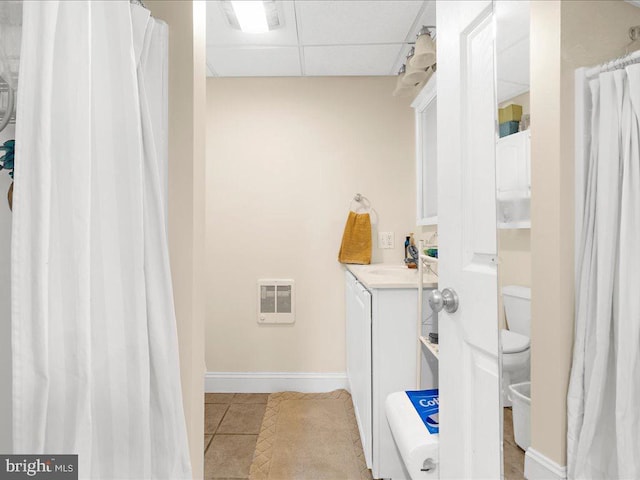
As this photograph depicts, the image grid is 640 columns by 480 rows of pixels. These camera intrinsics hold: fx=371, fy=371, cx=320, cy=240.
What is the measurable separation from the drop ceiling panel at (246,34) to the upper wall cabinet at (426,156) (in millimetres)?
931

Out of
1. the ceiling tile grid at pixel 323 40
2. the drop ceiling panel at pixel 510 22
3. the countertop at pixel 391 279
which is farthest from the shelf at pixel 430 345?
the ceiling tile grid at pixel 323 40

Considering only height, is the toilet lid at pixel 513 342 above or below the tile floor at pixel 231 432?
above

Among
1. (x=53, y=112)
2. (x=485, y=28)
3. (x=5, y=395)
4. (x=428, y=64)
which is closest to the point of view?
(x=53, y=112)

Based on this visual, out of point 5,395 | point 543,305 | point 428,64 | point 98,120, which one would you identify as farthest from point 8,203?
point 428,64

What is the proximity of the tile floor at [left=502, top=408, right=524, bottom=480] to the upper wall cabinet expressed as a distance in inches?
70.6

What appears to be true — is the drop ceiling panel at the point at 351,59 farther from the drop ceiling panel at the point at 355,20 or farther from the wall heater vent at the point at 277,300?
the wall heater vent at the point at 277,300

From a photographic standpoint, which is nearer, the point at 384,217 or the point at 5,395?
the point at 5,395

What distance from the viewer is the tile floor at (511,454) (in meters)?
0.63

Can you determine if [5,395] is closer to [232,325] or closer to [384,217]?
[232,325]

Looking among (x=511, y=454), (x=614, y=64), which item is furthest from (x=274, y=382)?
(x=614, y=64)

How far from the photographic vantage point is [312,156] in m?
2.81

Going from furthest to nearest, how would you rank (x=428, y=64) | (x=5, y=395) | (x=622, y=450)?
(x=428, y=64)
(x=5, y=395)
(x=622, y=450)

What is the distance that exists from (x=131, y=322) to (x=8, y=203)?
334 millimetres

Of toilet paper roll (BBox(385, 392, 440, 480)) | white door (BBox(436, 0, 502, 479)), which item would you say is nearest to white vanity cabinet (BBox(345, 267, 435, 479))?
toilet paper roll (BBox(385, 392, 440, 480))
